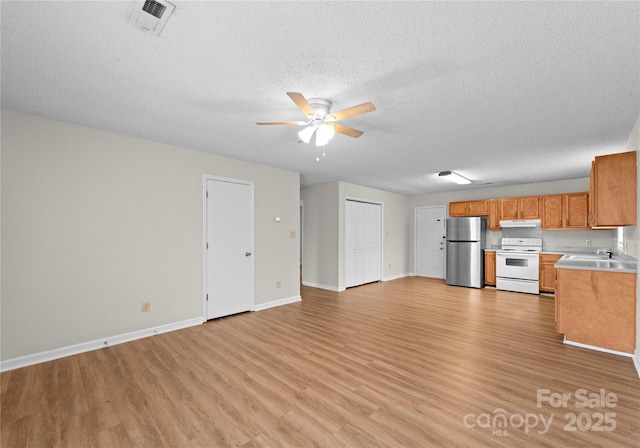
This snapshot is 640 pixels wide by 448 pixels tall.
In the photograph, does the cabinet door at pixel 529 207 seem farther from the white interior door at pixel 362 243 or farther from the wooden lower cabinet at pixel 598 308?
the wooden lower cabinet at pixel 598 308

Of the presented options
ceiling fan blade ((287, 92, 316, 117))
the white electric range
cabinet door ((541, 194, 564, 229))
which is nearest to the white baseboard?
the white electric range

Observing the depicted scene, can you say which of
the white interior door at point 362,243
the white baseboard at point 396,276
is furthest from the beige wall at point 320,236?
the white baseboard at point 396,276

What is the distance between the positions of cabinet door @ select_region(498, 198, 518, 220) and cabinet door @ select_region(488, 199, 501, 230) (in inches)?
3.3

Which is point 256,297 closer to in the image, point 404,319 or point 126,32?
point 404,319

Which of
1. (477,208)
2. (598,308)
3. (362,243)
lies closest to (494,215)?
(477,208)

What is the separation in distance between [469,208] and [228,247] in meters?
6.06

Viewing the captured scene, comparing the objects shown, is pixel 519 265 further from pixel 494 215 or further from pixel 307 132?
pixel 307 132

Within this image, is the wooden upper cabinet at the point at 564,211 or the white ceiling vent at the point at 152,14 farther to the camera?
the wooden upper cabinet at the point at 564,211

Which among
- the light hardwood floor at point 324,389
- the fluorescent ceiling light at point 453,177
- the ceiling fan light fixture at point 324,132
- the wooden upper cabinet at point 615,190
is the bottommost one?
the light hardwood floor at point 324,389

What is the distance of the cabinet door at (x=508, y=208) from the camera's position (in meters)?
6.41

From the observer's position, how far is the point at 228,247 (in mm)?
4402

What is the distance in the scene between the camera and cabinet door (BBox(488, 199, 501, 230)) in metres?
6.67

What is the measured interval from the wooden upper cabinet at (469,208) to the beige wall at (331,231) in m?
1.53

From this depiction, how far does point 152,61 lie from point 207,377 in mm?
2621
